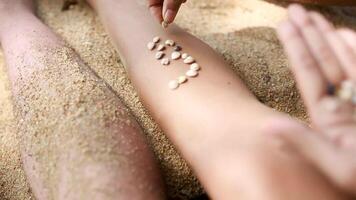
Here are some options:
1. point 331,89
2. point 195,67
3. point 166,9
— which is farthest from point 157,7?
point 331,89

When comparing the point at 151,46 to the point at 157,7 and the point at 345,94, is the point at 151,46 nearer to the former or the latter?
the point at 157,7

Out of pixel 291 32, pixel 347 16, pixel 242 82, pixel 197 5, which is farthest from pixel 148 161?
pixel 347 16

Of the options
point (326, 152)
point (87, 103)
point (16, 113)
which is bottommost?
point (16, 113)

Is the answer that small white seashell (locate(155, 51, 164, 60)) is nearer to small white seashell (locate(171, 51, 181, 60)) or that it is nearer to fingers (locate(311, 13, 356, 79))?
small white seashell (locate(171, 51, 181, 60))

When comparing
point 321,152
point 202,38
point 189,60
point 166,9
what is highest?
point 321,152

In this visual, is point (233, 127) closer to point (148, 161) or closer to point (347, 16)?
point (148, 161)
